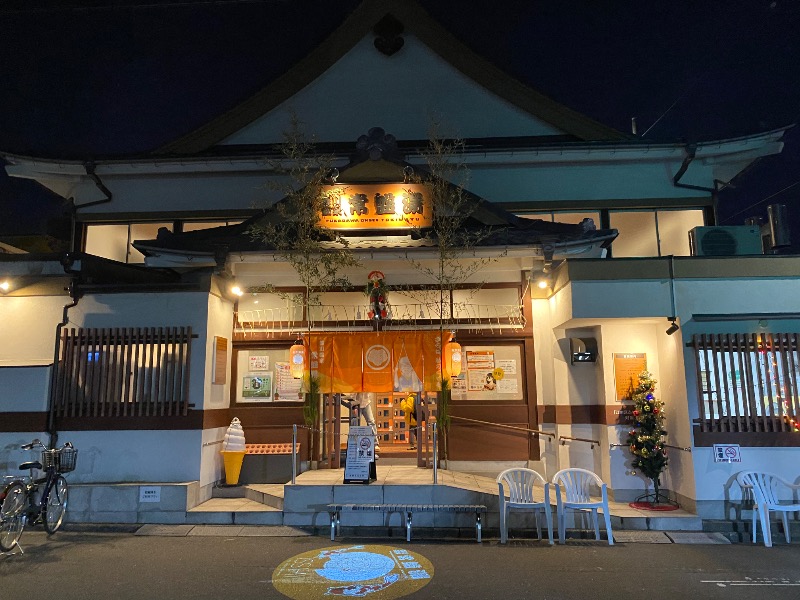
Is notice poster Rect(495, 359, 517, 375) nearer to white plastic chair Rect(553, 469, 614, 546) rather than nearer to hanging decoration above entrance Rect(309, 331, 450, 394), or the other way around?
hanging decoration above entrance Rect(309, 331, 450, 394)

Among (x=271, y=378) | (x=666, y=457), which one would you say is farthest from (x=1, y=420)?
(x=666, y=457)

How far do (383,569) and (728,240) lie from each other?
30.0ft

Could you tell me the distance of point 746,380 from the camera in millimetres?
8961

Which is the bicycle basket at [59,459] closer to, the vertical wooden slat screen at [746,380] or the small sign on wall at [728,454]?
the vertical wooden slat screen at [746,380]

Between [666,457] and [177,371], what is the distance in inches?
347

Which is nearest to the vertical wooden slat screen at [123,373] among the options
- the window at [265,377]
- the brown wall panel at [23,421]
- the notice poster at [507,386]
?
the brown wall panel at [23,421]

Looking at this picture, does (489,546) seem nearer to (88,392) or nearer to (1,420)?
(88,392)

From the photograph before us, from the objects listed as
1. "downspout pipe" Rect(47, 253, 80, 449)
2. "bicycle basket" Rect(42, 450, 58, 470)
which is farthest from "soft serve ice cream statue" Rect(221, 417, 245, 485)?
"downspout pipe" Rect(47, 253, 80, 449)

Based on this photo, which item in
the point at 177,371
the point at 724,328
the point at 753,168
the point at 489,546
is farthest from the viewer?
the point at 753,168

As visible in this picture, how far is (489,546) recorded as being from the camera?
26.0ft

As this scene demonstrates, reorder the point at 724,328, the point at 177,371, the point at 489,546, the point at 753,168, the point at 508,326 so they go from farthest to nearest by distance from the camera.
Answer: the point at 753,168, the point at 508,326, the point at 177,371, the point at 724,328, the point at 489,546

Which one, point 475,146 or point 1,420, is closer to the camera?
point 1,420

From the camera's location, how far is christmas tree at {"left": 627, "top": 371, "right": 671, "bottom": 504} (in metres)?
9.28

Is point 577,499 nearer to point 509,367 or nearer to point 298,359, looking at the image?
point 509,367
